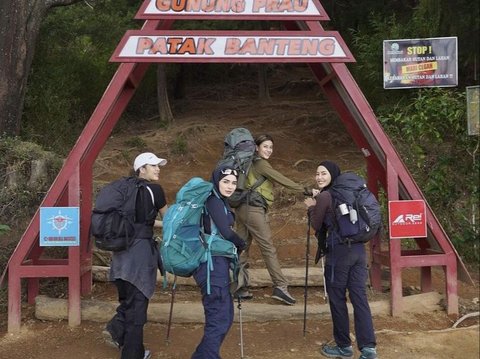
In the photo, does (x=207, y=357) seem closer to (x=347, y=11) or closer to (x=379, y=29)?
(x=379, y=29)

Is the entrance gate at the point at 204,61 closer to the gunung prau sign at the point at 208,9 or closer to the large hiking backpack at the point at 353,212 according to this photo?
the gunung prau sign at the point at 208,9

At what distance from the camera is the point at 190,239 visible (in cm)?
409

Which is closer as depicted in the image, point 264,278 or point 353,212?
point 353,212

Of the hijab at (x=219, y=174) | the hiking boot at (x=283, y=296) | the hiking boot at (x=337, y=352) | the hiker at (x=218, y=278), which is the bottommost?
the hiking boot at (x=337, y=352)

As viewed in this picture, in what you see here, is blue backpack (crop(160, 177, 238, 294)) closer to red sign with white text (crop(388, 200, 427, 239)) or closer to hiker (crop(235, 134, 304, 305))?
hiker (crop(235, 134, 304, 305))

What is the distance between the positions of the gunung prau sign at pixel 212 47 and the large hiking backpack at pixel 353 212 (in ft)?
5.26

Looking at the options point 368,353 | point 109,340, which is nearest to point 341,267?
point 368,353

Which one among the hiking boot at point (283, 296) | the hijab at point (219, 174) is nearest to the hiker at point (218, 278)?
the hijab at point (219, 174)

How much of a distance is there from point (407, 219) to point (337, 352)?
63.3 inches

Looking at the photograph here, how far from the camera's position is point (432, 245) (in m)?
6.11

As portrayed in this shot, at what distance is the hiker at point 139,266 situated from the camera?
435 cm

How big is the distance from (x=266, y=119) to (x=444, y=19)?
877 cm

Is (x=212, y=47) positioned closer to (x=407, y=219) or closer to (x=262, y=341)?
(x=407, y=219)

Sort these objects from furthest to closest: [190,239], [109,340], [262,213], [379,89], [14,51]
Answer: [379,89] < [14,51] < [262,213] < [109,340] < [190,239]
